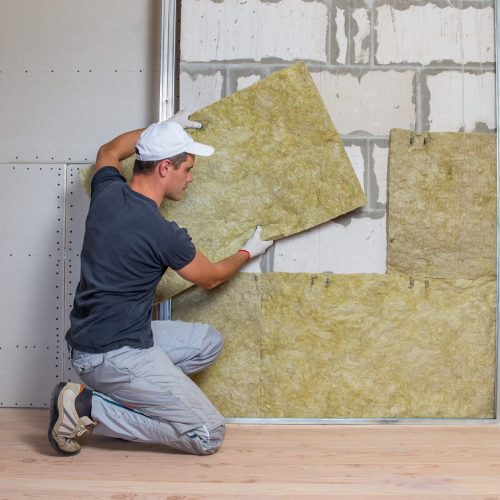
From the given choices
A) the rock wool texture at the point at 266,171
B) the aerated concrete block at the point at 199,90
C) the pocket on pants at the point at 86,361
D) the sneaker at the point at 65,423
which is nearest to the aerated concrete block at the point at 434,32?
the rock wool texture at the point at 266,171

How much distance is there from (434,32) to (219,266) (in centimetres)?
135

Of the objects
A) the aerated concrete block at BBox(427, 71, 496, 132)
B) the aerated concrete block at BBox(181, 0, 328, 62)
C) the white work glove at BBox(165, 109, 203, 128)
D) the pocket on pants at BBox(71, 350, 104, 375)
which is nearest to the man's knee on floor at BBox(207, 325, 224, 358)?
the pocket on pants at BBox(71, 350, 104, 375)

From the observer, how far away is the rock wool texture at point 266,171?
2641mm

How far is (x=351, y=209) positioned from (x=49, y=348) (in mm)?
1500

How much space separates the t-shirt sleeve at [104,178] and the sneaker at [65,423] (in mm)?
725

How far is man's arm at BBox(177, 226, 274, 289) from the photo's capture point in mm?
2283

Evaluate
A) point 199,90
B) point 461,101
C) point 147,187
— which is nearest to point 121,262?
point 147,187

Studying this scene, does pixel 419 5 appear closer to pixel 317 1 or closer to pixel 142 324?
pixel 317 1

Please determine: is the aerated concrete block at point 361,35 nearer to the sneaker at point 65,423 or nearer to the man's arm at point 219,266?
the man's arm at point 219,266

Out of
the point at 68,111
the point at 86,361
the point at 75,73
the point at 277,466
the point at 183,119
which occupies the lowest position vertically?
the point at 277,466

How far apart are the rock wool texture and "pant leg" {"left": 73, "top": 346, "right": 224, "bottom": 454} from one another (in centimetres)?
48

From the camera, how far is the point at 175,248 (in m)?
2.19

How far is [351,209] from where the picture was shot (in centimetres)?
264

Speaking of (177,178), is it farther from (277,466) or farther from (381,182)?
(277,466)
